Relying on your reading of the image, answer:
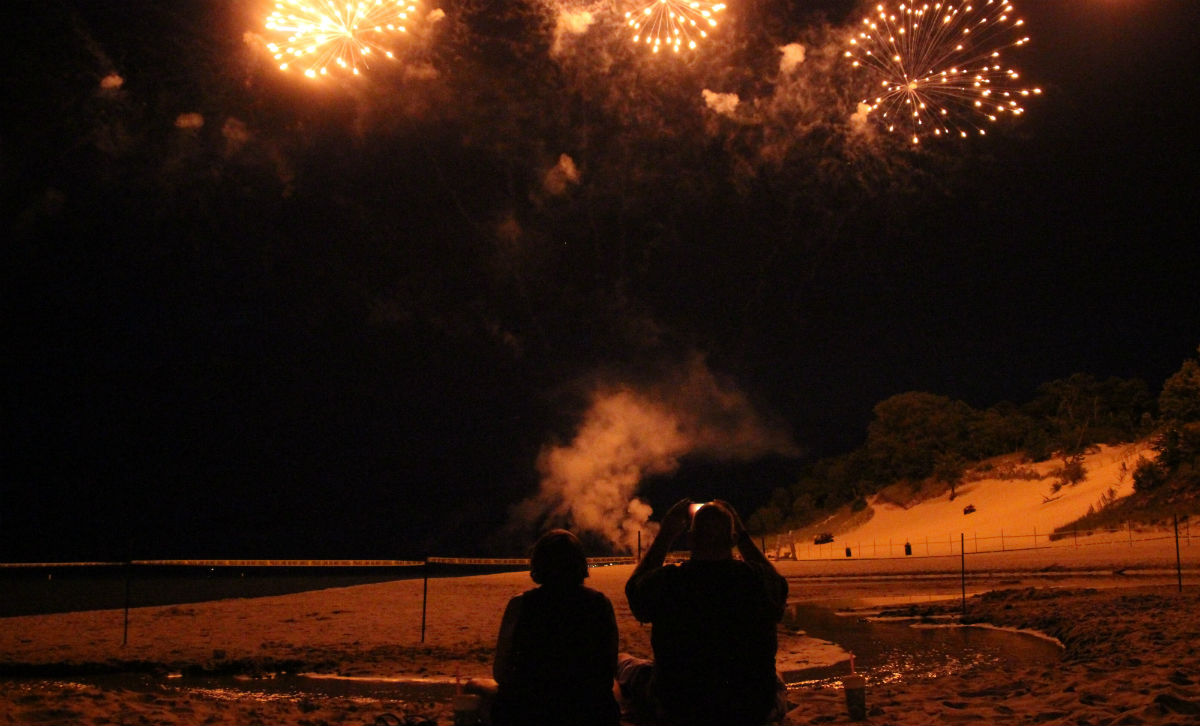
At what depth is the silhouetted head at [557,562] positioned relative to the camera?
12.6ft

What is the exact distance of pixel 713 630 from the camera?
3.68 m

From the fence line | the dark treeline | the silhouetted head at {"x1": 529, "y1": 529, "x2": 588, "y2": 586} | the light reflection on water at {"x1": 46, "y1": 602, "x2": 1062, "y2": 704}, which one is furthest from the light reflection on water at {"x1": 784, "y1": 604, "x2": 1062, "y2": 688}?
the dark treeline

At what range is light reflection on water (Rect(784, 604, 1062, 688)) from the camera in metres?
9.42

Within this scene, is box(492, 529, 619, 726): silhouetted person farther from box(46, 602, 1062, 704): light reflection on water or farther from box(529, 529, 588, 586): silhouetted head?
box(46, 602, 1062, 704): light reflection on water

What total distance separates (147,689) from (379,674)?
7.84 feet

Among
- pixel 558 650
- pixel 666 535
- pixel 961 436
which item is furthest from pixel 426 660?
pixel 961 436

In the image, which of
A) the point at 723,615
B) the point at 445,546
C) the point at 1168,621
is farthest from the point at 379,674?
the point at 445,546

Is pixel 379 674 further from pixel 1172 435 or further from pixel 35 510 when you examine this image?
pixel 35 510

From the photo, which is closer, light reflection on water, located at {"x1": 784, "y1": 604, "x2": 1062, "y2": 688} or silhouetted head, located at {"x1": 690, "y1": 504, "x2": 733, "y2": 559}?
silhouetted head, located at {"x1": 690, "y1": 504, "x2": 733, "y2": 559}

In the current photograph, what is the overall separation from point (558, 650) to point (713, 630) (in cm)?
70

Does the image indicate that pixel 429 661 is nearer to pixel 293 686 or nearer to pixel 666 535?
pixel 293 686

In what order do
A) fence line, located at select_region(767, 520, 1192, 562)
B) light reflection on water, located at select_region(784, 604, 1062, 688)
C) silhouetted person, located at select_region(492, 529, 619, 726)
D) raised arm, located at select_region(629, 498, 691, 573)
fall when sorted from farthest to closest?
fence line, located at select_region(767, 520, 1192, 562)
light reflection on water, located at select_region(784, 604, 1062, 688)
raised arm, located at select_region(629, 498, 691, 573)
silhouetted person, located at select_region(492, 529, 619, 726)

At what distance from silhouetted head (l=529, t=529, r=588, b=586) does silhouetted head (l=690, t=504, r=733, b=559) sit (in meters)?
0.51

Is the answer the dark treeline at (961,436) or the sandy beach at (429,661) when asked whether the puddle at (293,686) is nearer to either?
the sandy beach at (429,661)
